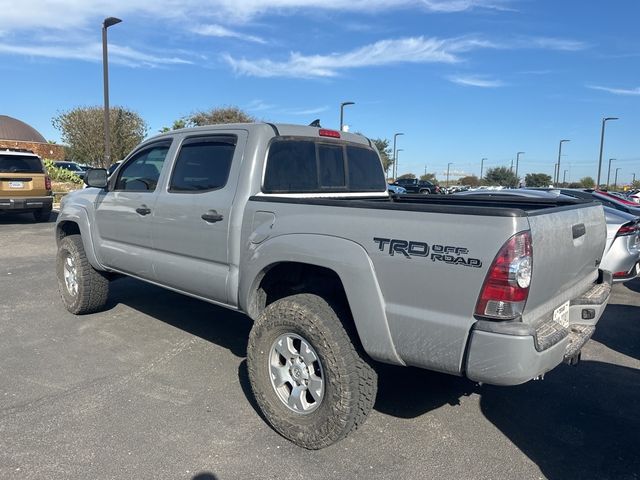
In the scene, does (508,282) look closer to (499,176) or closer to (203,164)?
(203,164)

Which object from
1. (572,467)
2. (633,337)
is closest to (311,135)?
(572,467)

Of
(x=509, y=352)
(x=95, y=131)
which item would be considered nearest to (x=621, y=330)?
(x=509, y=352)

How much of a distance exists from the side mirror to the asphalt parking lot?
1.49m

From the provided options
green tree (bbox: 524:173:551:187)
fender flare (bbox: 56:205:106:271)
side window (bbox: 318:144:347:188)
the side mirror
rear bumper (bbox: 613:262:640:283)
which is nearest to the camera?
side window (bbox: 318:144:347:188)

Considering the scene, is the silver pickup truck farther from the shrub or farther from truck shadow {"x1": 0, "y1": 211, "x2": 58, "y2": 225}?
the shrub

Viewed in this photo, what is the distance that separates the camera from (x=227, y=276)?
375cm

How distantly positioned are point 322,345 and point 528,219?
133 cm

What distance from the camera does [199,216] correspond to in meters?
3.93

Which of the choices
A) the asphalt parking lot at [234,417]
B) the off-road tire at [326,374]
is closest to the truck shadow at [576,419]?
the asphalt parking lot at [234,417]

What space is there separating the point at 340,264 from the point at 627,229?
534 cm

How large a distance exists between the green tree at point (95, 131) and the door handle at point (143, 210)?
98.0ft

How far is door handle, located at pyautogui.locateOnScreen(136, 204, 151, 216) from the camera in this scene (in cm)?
449

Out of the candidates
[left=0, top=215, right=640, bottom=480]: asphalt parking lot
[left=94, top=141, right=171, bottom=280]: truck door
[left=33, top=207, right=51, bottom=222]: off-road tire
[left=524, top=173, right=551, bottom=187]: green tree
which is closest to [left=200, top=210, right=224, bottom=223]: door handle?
[left=94, top=141, right=171, bottom=280]: truck door

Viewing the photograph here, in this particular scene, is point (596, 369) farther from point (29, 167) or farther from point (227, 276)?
point (29, 167)
